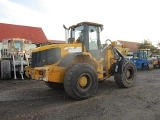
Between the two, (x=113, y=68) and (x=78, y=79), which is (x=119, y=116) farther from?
(x=113, y=68)

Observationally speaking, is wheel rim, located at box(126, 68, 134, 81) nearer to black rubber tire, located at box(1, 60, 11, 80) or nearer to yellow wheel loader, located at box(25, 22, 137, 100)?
yellow wheel loader, located at box(25, 22, 137, 100)

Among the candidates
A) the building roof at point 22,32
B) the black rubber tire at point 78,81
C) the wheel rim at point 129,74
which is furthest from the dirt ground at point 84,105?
the building roof at point 22,32

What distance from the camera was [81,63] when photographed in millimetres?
8250

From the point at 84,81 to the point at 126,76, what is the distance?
2.72 m

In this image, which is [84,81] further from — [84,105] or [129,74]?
[129,74]

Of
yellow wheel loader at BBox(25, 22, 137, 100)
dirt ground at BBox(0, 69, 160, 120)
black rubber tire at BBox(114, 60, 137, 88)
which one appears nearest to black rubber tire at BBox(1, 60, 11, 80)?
dirt ground at BBox(0, 69, 160, 120)

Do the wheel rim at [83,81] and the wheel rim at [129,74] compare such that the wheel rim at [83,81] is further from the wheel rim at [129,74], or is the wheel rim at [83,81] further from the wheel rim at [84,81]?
the wheel rim at [129,74]

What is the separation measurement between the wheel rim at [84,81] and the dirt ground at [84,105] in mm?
477

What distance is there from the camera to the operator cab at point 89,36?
941 cm

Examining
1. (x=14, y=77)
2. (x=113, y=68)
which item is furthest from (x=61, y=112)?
(x=14, y=77)

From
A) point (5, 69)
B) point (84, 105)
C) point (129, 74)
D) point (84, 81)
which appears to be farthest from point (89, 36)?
point (5, 69)

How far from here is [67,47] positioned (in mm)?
8539

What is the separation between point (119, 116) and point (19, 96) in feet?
13.8

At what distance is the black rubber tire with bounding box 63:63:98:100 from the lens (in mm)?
7781
